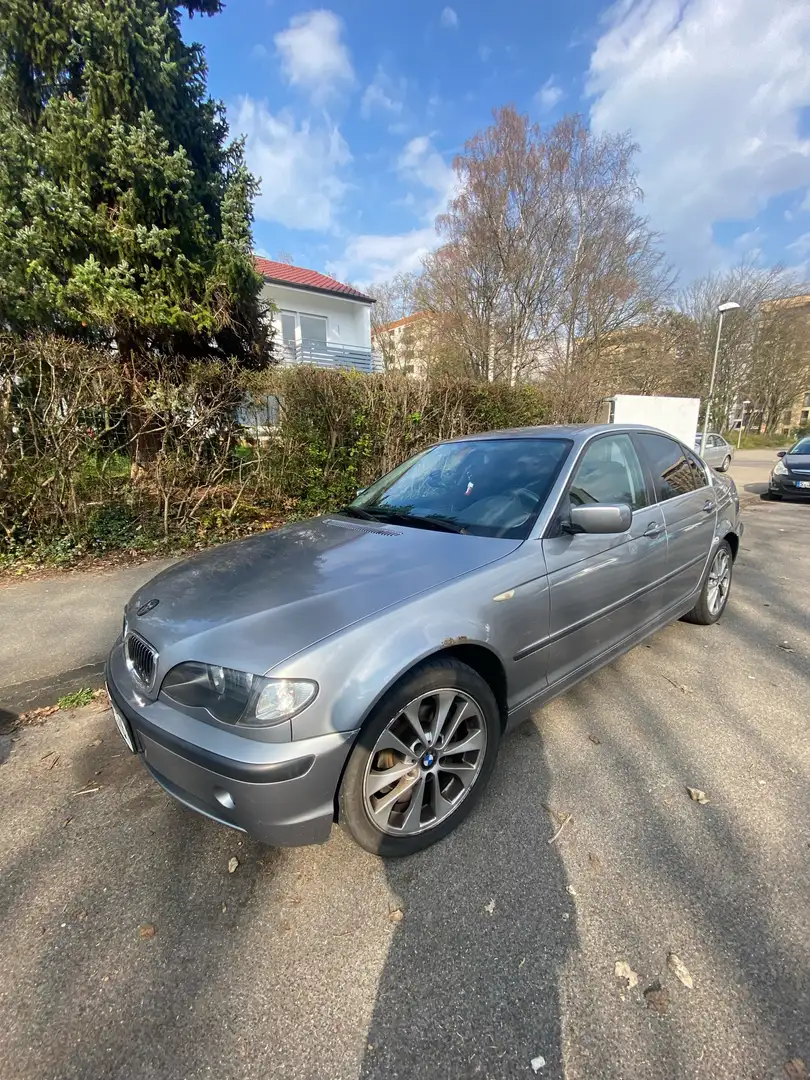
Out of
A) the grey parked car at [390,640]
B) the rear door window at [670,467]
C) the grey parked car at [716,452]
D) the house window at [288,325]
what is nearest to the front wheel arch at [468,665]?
the grey parked car at [390,640]

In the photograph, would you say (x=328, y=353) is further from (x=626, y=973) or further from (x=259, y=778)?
(x=626, y=973)

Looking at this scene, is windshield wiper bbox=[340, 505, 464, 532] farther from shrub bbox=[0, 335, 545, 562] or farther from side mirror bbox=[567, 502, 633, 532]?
shrub bbox=[0, 335, 545, 562]

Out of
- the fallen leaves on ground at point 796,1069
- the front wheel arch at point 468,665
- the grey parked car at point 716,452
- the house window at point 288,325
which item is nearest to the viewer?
the fallen leaves on ground at point 796,1069

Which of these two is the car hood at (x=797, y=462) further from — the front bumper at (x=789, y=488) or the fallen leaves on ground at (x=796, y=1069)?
the fallen leaves on ground at (x=796, y=1069)

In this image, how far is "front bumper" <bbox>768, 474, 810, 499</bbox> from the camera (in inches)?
440

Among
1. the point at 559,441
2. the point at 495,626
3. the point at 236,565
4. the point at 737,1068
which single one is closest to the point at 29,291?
the point at 236,565

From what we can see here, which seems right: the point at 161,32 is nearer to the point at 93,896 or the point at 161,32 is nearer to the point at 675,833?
the point at 93,896

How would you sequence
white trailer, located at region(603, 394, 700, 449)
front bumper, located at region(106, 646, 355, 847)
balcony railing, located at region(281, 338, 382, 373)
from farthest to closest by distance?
balcony railing, located at region(281, 338, 382, 373)
white trailer, located at region(603, 394, 700, 449)
front bumper, located at region(106, 646, 355, 847)

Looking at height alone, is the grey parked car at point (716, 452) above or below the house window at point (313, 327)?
below

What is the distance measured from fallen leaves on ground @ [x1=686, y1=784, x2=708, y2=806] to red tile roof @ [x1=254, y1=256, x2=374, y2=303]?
2102cm

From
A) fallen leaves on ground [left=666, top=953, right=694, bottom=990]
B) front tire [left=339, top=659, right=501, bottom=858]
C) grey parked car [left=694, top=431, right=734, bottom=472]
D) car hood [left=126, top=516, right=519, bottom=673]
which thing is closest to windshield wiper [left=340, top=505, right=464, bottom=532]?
car hood [left=126, top=516, right=519, bottom=673]

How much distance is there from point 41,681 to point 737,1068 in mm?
3791

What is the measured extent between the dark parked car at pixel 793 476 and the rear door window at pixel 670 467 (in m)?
9.56

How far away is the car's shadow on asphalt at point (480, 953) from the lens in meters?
1.38
